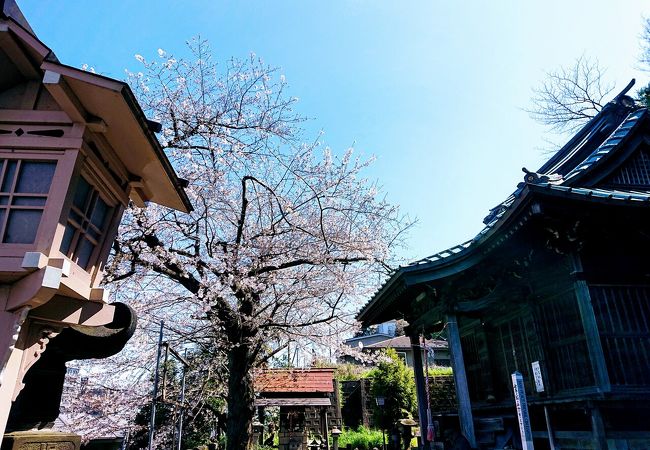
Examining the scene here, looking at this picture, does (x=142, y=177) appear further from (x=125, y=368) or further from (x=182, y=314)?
(x=125, y=368)

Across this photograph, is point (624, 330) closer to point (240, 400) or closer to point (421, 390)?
point (421, 390)

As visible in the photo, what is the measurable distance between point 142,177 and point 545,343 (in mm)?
5405

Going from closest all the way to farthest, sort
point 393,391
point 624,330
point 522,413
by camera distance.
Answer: point 522,413
point 624,330
point 393,391

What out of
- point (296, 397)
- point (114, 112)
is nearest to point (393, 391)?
point (296, 397)

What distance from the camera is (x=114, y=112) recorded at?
3.39 meters

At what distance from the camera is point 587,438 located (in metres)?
4.65

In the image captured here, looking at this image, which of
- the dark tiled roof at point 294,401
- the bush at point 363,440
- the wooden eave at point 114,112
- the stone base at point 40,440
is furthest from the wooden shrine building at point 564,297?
the bush at point 363,440

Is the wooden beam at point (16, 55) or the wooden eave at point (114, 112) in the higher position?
the wooden beam at point (16, 55)

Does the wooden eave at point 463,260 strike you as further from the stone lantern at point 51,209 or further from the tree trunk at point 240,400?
the stone lantern at point 51,209

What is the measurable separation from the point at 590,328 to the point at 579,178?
2206 mm

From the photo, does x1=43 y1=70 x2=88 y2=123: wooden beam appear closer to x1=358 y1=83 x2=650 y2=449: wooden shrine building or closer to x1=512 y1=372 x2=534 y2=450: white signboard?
x1=358 y1=83 x2=650 y2=449: wooden shrine building

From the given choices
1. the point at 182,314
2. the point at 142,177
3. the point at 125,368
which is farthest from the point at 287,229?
the point at 125,368

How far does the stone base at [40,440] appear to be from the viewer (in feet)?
9.32

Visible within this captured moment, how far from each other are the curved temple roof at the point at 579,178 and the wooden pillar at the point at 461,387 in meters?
1.02
